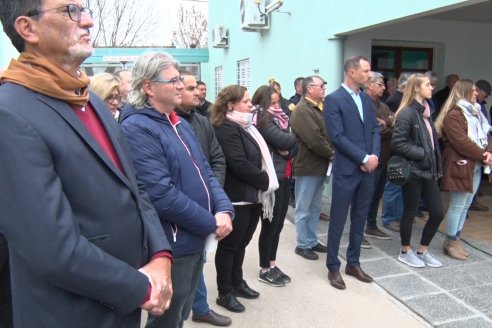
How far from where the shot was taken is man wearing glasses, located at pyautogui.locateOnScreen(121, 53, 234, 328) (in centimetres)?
220

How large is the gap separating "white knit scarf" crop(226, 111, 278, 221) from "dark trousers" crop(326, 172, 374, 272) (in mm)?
716

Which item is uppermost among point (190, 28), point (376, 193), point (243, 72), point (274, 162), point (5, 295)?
point (190, 28)

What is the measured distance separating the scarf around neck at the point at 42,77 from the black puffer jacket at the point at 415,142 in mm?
3528

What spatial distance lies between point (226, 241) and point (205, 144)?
822 mm

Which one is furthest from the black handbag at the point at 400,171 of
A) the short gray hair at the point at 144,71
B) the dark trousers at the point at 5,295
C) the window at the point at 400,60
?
the window at the point at 400,60

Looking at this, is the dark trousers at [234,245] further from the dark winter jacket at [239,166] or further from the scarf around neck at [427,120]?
the scarf around neck at [427,120]

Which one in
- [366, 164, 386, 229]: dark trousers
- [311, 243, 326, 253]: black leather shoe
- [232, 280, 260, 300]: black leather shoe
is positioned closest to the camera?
[232, 280, 260, 300]: black leather shoe

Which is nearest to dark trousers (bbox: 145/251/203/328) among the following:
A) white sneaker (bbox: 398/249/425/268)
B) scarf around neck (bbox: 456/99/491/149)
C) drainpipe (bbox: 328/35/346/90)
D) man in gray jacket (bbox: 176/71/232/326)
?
man in gray jacket (bbox: 176/71/232/326)

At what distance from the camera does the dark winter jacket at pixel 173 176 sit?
7.18 feet

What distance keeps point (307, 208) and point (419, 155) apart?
Result: 129 cm

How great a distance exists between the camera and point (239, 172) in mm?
3350

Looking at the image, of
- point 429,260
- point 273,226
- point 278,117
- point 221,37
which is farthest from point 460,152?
point 221,37

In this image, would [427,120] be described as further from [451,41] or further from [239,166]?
[451,41]

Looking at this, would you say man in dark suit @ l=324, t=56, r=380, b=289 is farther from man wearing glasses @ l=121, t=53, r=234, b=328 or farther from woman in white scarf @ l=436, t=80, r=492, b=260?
man wearing glasses @ l=121, t=53, r=234, b=328
